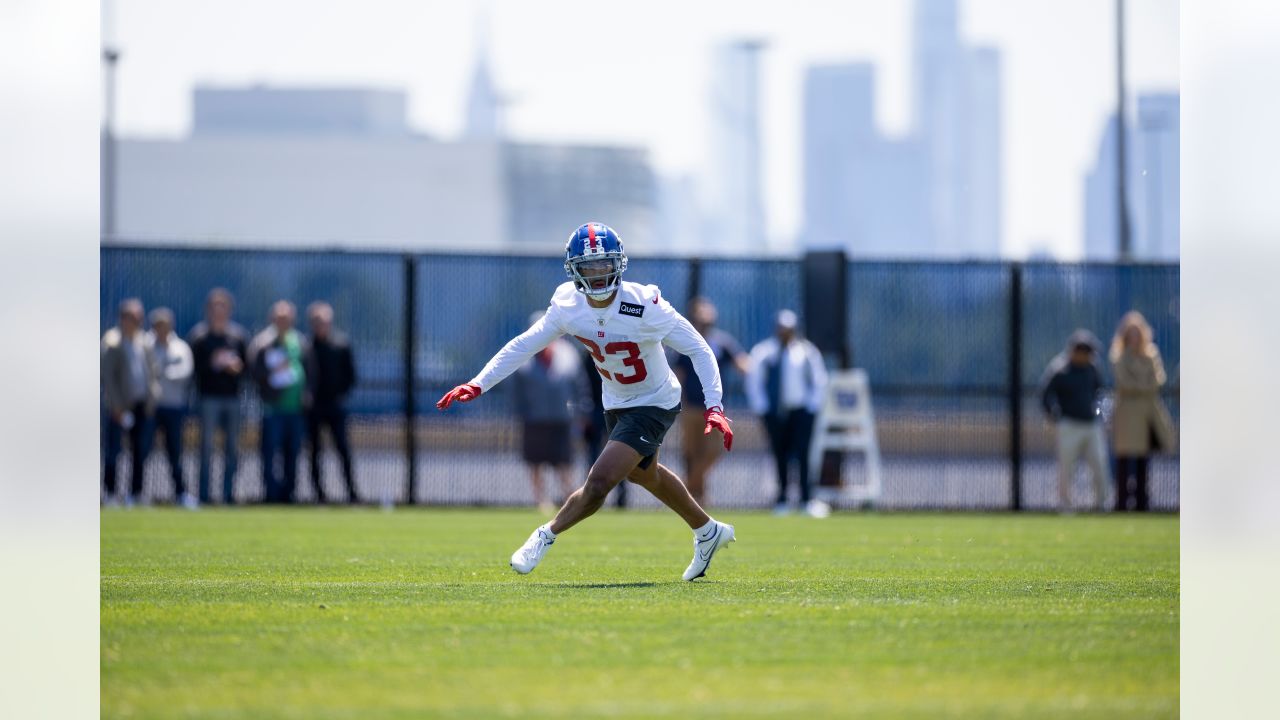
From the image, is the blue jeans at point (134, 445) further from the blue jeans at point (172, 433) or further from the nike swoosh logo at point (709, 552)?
the nike swoosh logo at point (709, 552)

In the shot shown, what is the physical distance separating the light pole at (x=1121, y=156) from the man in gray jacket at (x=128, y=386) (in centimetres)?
1125

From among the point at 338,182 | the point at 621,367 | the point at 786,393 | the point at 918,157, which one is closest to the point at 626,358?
the point at 621,367

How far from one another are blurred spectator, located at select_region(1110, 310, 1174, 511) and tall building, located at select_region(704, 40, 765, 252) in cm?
6277

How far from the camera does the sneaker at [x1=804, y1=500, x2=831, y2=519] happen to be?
1742cm

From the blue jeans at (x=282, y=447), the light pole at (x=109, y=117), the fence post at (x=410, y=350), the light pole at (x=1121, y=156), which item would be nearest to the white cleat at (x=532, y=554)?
the blue jeans at (x=282, y=447)

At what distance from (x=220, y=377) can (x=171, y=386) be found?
0.52 m

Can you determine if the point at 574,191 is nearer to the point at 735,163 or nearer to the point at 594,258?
the point at 735,163

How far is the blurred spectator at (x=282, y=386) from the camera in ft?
58.7

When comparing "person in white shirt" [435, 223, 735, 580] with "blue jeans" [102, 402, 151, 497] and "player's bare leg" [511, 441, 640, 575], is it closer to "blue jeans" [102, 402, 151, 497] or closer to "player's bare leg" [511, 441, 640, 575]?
"player's bare leg" [511, 441, 640, 575]

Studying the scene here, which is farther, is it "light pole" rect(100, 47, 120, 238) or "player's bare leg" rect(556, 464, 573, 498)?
"light pole" rect(100, 47, 120, 238)

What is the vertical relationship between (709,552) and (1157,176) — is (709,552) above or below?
below

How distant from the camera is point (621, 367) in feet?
30.9

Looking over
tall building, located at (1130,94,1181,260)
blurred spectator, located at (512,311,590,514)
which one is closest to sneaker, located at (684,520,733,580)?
tall building, located at (1130,94,1181,260)
